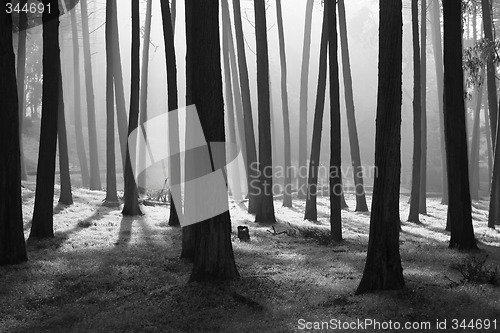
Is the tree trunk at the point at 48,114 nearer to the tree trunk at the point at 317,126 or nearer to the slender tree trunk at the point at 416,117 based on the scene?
the tree trunk at the point at 317,126

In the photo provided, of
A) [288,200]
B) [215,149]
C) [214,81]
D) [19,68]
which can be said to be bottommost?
[288,200]

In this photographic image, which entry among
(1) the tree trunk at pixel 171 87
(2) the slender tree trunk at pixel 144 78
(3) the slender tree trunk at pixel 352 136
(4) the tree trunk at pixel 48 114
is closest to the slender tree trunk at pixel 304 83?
(3) the slender tree trunk at pixel 352 136

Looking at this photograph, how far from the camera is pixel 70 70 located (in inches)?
2032

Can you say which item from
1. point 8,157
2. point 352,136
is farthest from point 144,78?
point 8,157

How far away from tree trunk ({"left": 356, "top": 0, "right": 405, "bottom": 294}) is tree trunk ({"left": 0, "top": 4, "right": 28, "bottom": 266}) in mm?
7361

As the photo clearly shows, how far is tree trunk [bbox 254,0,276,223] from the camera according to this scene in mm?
20203

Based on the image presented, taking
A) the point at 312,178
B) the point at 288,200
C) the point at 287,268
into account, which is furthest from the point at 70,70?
the point at 287,268

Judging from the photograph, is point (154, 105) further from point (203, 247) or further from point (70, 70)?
point (203, 247)

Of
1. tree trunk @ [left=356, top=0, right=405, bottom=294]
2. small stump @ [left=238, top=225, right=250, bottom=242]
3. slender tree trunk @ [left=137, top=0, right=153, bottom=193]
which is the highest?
slender tree trunk @ [left=137, top=0, right=153, bottom=193]

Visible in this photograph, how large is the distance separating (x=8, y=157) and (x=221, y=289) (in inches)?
219

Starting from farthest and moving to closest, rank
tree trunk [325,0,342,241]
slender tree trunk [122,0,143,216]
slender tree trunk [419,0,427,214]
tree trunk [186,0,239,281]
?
slender tree trunk [419,0,427,214] < slender tree trunk [122,0,143,216] < tree trunk [325,0,342,241] < tree trunk [186,0,239,281]

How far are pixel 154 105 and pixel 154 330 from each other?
68.3 metres

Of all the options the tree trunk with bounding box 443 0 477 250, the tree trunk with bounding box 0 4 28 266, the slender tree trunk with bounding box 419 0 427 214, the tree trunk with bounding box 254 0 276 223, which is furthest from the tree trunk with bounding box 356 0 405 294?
the slender tree trunk with bounding box 419 0 427 214

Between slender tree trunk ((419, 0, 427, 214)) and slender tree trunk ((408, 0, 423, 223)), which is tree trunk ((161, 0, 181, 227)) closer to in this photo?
slender tree trunk ((408, 0, 423, 223))
